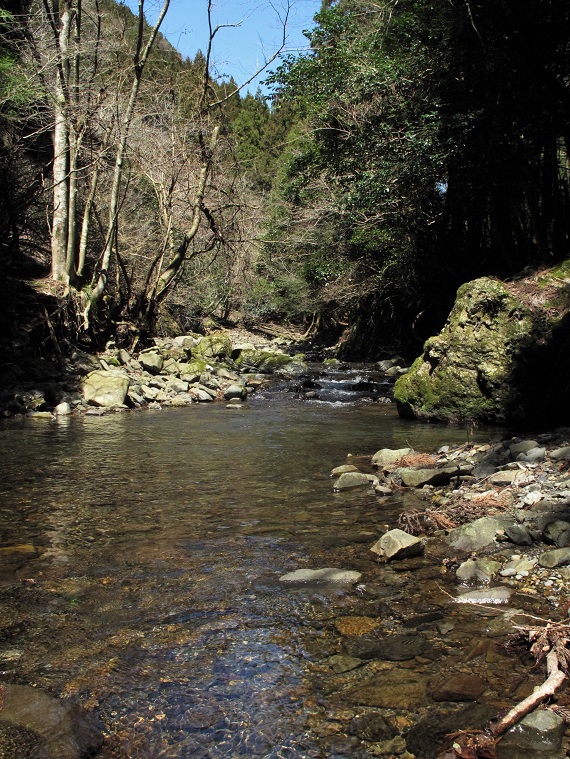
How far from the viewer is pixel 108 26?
16.8 metres

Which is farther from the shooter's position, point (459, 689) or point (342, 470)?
point (342, 470)

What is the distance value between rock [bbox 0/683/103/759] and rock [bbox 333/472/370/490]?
3809 mm

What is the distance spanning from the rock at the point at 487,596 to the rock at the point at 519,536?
62cm

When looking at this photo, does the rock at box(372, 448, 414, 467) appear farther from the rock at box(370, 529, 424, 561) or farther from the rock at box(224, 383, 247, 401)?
the rock at box(224, 383, 247, 401)

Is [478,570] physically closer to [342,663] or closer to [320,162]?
[342,663]

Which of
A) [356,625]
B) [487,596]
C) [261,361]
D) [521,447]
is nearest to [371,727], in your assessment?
[356,625]

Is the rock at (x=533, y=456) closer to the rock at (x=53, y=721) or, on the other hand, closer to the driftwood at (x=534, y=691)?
the driftwood at (x=534, y=691)

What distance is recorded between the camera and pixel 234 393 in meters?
13.7

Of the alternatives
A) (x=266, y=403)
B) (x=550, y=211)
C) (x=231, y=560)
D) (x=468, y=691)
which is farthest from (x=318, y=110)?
(x=468, y=691)

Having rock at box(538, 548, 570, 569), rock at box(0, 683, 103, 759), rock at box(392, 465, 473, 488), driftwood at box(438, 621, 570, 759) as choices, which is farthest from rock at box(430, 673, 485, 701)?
rock at box(392, 465, 473, 488)

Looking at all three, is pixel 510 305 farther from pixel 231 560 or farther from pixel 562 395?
pixel 231 560

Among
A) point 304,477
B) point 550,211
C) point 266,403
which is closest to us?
point 304,477

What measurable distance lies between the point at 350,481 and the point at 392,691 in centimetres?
344

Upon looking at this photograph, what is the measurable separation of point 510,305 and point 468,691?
24.7ft
